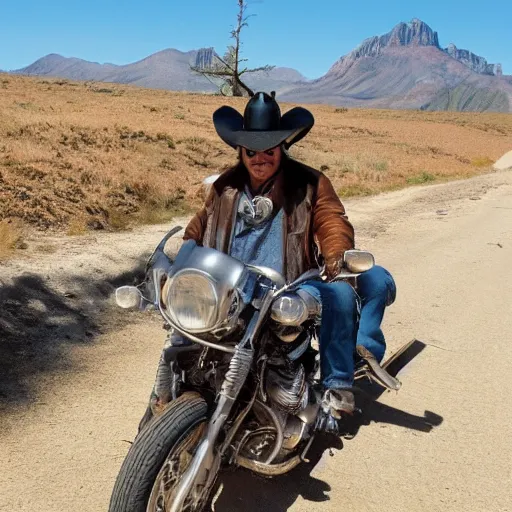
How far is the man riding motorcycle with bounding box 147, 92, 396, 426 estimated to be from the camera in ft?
10.0

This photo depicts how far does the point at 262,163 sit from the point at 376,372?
1422 mm

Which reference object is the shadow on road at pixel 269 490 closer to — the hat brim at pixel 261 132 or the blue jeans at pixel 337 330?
the blue jeans at pixel 337 330

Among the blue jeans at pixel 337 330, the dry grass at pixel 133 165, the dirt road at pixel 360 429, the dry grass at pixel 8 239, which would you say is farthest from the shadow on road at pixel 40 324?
the dry grass at pixel 133 165

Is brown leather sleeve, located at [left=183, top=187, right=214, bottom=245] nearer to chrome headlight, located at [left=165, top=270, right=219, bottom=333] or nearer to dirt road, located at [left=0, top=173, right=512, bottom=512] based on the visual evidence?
chrome headlight, located at [left=165, top=270, right=219, bottom=333]

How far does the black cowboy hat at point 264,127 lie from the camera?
10.00 feet

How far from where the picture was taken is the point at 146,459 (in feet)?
7.77

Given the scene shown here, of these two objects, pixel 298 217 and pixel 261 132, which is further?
pixel 298 217

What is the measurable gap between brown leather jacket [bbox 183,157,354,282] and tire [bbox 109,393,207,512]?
3.30 ft

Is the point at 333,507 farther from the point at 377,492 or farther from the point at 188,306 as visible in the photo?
the point at 188,306

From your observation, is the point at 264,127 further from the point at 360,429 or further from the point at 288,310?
the point at 360,429

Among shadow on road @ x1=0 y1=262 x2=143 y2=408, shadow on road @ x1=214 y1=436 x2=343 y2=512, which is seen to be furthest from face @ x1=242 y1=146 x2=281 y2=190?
shadow on road @ x1=0 y1=262 x2=143 y2=408

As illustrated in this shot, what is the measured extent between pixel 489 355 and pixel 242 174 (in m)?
2.95

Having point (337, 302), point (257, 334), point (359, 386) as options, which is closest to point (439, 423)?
point (359, 386)

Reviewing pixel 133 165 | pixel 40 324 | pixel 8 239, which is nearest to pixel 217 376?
pixel 40 324
